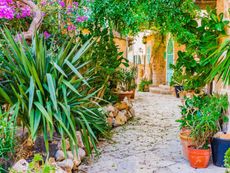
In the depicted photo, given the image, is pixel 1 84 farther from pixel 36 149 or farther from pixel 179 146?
pixel 179 146

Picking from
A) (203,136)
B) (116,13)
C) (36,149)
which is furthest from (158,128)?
(36,149)

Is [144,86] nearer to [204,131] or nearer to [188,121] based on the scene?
[188,121]

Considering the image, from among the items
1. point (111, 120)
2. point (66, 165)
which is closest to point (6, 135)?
point (66, 165)

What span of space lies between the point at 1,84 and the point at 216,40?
286 centimetres

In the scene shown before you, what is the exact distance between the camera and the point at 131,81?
30.5 ft

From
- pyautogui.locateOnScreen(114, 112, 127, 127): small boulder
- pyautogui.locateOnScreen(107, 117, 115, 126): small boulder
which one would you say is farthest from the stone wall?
pyautogui.locateOnScreen(107, 117, 115, 126): small boulder

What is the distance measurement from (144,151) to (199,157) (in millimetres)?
1006

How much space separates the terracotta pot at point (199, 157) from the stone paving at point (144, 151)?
83 mm

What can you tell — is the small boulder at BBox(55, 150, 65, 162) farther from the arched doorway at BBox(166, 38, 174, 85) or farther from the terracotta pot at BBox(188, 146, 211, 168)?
the arched doorway at BBox(166, 38, 174, 85)

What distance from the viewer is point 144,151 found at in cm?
472

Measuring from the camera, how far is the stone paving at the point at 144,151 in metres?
3.94

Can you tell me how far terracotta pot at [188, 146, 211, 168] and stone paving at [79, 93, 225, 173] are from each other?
83 millimetres

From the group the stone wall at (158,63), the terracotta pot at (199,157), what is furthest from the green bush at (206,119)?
the stone wall at (158,63)

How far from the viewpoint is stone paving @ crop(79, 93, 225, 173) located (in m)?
3.94
